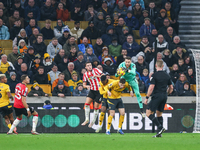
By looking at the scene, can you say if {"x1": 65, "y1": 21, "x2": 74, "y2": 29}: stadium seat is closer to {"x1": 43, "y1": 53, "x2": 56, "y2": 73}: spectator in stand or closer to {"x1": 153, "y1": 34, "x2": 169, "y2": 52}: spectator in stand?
{"x1": 43, "y1": 53, "x2": 56, "y2": 73}: spectator in stand

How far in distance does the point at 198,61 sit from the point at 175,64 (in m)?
1.00

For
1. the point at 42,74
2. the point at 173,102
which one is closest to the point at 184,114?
the point at 173,102

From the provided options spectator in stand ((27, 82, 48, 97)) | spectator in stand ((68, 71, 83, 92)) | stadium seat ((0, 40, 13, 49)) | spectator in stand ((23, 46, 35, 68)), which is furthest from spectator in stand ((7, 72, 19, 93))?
stadium seat ((0, 40, 13, 49))

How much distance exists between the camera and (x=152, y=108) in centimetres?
1027

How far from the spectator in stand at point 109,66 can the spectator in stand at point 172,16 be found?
168 inches

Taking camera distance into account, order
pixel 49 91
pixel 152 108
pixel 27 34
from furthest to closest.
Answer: pixel 27 34, pixel 49 91, pixel 152 108

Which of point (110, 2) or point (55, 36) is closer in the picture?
point (55, 36)

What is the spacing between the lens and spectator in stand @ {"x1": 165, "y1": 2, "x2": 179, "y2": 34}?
62.0 feet

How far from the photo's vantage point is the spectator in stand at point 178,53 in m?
17.0

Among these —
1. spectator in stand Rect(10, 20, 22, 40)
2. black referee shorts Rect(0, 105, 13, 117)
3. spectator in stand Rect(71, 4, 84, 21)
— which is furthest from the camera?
spectator in stand Rect(71, 4, 84, 21)

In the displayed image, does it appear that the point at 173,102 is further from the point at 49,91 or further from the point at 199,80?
the point at 49,91

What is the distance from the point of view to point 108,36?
17562 millimetres

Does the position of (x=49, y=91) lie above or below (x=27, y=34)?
below

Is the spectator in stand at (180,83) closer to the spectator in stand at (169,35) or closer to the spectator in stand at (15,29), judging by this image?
the spectator in stand at (169,35)
